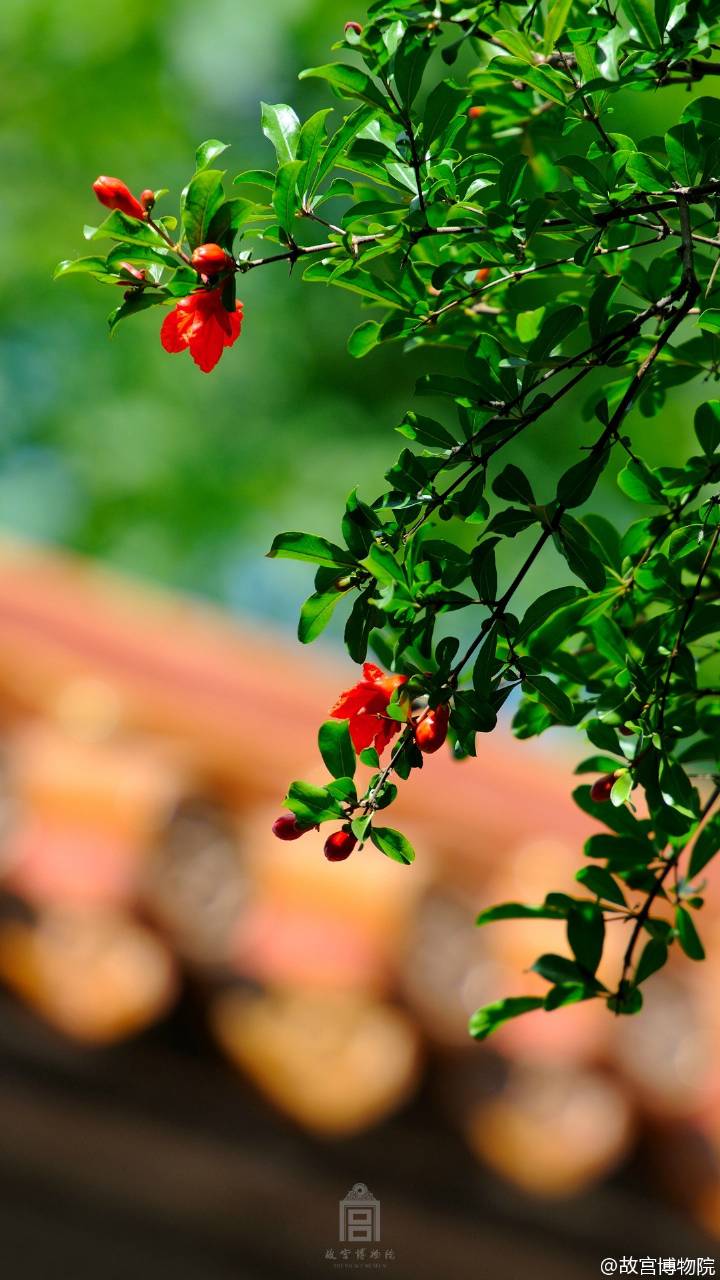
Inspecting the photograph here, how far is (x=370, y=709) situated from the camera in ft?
2.01

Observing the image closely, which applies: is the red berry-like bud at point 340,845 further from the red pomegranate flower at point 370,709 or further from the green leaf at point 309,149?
the green leaf at point 309,149

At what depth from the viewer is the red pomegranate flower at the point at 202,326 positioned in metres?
0.59

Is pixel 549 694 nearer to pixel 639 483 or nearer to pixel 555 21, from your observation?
pixel 639 483

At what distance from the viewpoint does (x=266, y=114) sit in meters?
0.63

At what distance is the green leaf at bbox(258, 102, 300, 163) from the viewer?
613 mm

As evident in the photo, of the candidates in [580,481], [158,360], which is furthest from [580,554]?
[158,360]

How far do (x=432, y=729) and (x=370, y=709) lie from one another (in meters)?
0.04

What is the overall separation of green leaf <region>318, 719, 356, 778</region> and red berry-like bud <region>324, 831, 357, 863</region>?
39 mm

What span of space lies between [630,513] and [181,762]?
311cm

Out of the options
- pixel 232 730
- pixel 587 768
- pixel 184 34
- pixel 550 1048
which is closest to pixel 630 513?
pixel 184 34

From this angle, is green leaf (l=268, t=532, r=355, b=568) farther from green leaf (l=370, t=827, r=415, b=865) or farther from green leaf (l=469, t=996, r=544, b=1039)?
green leaf (l=469, t=996, r=544, b=1039)

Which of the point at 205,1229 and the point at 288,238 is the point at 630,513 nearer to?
the point at 205,1229
